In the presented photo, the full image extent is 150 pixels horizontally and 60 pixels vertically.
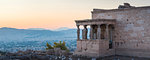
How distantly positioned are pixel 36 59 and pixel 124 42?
10158mm

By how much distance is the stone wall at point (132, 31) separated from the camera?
2594 cm

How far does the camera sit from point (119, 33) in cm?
2808

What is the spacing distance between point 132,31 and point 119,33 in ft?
5.53

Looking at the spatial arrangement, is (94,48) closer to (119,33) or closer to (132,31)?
(119,33)

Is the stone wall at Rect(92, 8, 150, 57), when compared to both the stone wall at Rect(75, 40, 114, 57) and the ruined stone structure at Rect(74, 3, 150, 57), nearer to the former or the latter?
the ruined stone structure at Rect(74, 3, 150, 57)

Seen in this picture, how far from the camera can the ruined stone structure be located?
85.7 feet

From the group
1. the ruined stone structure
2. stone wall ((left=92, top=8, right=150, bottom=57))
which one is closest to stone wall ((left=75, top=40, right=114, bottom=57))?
the ruined stone structure

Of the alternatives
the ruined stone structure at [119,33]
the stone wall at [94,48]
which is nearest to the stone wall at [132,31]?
the ruined stone structure at [119,33]

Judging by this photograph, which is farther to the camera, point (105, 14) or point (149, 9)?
point (105, 14)

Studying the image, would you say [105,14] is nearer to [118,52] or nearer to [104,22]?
[104,22]

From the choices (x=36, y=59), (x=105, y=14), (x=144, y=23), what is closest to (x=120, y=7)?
(x=105, y=14)

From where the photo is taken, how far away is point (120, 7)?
2900 cm

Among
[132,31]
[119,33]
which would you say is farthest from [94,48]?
[132,31]

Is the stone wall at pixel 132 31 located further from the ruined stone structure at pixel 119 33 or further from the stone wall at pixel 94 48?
the stone wall at pixel 94 48
